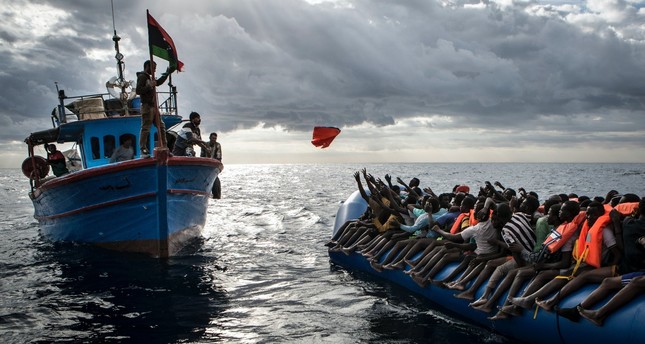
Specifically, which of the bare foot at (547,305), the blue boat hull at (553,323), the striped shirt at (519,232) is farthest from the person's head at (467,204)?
the bare foot at (547,305)

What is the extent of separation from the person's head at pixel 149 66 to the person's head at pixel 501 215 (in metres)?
8.77

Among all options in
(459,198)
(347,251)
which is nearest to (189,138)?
(347,251)

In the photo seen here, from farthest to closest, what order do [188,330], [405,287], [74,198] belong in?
[74,198], [405,287], [188,330]

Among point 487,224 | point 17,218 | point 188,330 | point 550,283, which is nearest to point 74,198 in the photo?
point 188,330

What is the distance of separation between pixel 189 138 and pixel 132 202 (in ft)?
8.18

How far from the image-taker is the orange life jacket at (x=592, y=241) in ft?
21.9

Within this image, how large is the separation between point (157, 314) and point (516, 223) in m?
6.27

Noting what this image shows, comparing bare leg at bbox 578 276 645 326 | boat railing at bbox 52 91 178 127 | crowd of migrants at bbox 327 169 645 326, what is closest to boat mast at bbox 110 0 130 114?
boat railing at bbox 52 91 178 127

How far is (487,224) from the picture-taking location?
8.43m

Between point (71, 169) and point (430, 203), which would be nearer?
point (430, 203)

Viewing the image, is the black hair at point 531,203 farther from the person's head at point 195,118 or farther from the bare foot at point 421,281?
the person's head at point 195,118

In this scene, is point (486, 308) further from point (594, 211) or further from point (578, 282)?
point (594, 211)

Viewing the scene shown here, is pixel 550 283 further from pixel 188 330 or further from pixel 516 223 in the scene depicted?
pixel 188 330

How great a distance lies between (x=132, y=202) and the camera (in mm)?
13852
